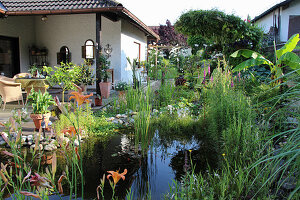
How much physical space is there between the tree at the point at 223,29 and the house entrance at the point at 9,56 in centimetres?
676

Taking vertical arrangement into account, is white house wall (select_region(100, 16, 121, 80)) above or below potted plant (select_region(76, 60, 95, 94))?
above

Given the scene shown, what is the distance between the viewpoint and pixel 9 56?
9.56 meters

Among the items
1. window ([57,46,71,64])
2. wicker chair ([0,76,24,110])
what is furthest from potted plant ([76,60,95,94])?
window ([57,46,71,64])

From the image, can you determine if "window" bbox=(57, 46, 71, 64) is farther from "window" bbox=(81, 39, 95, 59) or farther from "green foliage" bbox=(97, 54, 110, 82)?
"green foliage" bbox=(97, 54, 110, 82)

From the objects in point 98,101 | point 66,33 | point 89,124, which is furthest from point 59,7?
point 89,124

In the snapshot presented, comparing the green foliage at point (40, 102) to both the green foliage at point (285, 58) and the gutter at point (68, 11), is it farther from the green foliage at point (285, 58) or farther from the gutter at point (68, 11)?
the gutter at point (68, 11)

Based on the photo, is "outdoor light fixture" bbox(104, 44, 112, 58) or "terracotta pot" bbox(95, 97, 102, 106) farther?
"outdoor light fixture" bbox(104, 44, 112, 58)

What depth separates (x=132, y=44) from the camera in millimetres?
11266

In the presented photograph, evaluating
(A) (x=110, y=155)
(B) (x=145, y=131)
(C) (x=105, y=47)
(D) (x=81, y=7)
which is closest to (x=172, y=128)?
(B) (x=145, y=131)

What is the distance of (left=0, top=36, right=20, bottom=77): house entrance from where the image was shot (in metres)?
9.24

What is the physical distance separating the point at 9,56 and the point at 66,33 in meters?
2.30

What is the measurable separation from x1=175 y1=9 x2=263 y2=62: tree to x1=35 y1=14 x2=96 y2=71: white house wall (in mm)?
3954

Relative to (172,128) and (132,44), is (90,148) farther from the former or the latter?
(132,44)

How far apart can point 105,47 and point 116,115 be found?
15.6 feet
